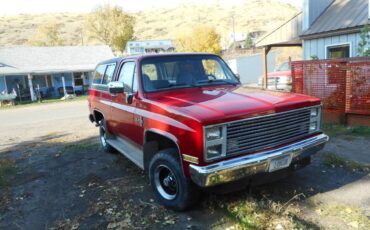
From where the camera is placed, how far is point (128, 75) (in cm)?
544

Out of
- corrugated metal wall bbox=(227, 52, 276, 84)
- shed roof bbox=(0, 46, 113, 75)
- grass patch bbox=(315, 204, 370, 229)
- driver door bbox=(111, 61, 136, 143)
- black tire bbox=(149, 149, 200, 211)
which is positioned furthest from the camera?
corrugated metal wall bbox=(227, 52, 276, 84)

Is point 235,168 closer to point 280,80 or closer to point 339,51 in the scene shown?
point 339,51

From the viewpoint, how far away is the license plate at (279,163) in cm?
391

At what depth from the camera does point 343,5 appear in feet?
41.5

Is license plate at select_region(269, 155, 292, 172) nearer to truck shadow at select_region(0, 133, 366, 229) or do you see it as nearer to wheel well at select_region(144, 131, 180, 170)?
truck shadow at select_region(0, 133, 366, 229)

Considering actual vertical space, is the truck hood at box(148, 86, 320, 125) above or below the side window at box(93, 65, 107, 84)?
below

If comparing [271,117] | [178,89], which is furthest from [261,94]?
[178,89]

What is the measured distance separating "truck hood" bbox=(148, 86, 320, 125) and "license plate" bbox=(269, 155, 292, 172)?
1.82ft

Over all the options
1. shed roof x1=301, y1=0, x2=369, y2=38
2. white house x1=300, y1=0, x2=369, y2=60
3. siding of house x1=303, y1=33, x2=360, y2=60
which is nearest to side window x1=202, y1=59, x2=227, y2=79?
white house x1=300, y1=0, x2=369, y2=60

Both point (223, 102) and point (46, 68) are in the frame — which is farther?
point (46, 68)

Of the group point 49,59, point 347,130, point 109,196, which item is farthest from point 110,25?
point 109,196

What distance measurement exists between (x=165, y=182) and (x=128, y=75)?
192 centimetres

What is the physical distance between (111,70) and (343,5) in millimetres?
10118

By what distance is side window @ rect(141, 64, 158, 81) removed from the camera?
5090mm
